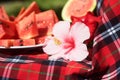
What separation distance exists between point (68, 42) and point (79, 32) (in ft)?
0.19

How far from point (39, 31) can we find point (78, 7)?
238mm

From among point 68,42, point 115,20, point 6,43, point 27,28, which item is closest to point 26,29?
point 27,28

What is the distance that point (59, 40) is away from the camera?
1156 millimetres

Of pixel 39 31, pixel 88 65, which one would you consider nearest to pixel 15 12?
pixel 39 31

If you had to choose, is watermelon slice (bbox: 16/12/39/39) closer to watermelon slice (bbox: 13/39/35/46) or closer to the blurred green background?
watermelon slice (bbox: 13/39/35/46)

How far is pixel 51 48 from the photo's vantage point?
1.16 meters

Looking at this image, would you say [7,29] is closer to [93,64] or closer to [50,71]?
[50,71]

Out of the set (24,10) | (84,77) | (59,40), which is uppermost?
(24,10)

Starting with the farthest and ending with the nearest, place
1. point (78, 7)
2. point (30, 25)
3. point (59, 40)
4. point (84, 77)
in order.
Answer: point (78, 7)
point (30, 25)
point (59, 40)
point (84, 77)

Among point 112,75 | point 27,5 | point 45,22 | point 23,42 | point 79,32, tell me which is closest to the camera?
point 112,75

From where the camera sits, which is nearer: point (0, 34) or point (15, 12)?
point (0, 34)

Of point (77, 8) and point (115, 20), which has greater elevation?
point (77, 8)

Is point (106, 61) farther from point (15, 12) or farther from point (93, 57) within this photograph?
point (15, 12)

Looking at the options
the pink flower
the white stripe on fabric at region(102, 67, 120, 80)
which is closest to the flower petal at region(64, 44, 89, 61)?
the pink flower
